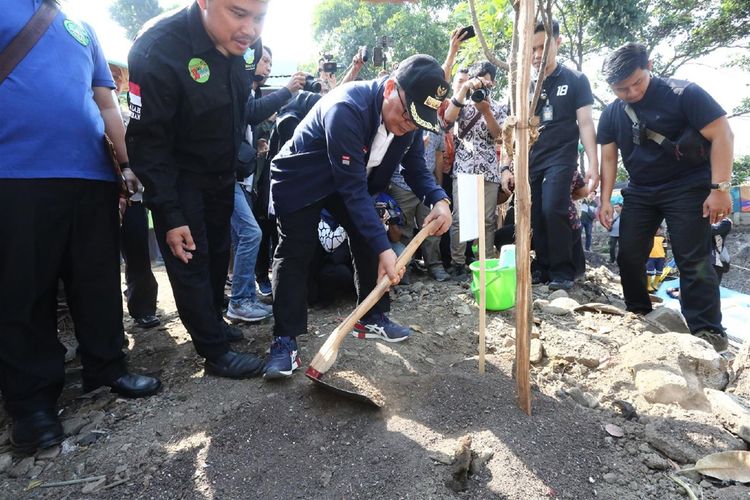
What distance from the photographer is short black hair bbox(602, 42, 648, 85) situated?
3.00 m

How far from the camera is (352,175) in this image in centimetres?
216

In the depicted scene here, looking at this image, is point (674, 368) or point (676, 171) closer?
point (674, 368)

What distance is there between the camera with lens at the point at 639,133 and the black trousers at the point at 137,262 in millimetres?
3426

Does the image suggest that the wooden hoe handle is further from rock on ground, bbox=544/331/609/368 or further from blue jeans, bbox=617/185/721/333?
blue jeans, bbox=617/185/721/333

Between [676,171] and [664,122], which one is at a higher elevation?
[664,122]

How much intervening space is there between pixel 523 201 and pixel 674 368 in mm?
1298

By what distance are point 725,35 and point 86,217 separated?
14514 mm

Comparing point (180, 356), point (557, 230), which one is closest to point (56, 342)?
point (180, 356)

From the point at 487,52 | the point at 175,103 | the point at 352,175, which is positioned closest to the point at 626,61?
the point at 487,52

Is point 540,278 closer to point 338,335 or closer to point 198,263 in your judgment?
point 338,335

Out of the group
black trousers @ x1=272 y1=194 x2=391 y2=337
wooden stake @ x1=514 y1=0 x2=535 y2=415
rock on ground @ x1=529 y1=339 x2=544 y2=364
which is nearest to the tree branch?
wooden stake @ x1=514 y1=0 x2=535 y2=415

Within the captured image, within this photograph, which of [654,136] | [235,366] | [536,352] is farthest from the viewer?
[654,136]

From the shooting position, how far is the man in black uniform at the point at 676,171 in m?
2.94

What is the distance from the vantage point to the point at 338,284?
360 cm
